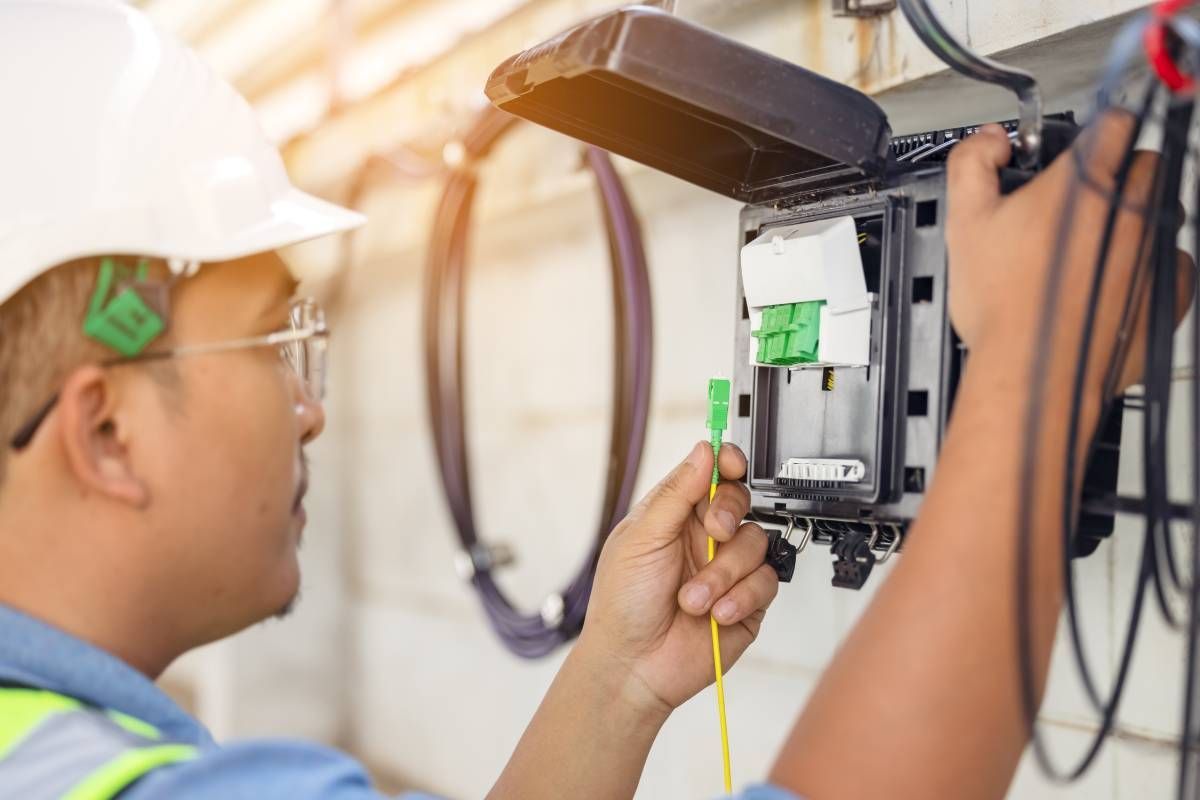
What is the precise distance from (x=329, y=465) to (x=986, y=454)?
5.88 ft

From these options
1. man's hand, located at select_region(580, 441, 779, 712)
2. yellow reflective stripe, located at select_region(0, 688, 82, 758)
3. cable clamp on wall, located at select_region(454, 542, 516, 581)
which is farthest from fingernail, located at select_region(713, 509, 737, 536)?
cable clamp on wall, located at select_region(454, 542, 516, 581)

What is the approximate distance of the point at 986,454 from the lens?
55 centimetres

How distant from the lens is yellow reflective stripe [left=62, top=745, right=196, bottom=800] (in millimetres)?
573

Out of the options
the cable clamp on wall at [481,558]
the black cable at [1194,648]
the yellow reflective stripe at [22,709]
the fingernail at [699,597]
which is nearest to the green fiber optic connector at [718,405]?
the fingernail at [699,597]

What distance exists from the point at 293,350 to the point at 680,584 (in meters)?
0.35

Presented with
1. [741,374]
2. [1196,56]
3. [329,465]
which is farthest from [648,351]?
[329,465]

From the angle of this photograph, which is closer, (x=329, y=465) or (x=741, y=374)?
(x=741, y=374)

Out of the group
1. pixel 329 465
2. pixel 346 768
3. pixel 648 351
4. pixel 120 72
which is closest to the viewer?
pixel 346 768

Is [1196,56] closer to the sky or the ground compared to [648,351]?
closer to the sky

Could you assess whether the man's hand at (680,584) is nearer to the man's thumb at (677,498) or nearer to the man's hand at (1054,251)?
the man's thumb at (677,498)

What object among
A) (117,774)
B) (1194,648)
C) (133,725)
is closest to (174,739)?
(133,725)

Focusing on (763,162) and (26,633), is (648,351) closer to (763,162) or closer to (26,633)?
(763,162)

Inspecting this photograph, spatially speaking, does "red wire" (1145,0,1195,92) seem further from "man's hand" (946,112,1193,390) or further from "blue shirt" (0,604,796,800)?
"blue shirt" (0,604,796,800)

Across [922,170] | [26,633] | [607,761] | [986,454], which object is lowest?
[607,761]
